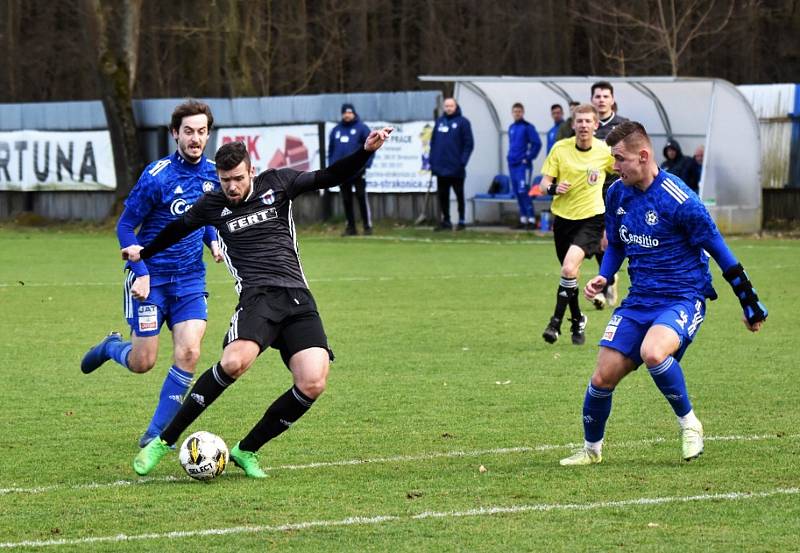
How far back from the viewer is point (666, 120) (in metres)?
24.6

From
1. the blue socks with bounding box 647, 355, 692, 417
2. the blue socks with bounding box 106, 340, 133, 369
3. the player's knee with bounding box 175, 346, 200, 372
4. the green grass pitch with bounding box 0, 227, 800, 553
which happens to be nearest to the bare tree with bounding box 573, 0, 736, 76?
the green grass pitch with bounding box 0, 227, 800, 553

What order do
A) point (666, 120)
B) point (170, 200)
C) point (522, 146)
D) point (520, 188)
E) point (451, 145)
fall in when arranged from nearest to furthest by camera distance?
1. point (170, 200)
2. point (451, 145)
3. point (522, 146)
4. point (520, 188)
5. point (666, 120)

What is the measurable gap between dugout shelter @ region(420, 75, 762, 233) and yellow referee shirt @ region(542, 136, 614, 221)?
895 cm

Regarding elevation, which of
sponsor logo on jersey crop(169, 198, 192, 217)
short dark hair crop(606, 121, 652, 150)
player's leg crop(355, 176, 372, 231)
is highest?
short dark hair crop(606, 121, 652, 150)

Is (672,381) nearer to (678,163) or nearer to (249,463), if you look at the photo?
(249,463)

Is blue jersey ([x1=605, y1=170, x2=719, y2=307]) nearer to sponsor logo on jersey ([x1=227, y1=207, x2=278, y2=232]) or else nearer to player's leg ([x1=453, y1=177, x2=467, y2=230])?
sponsor logo on jersey ([x1=227, y1=207, x2=278, y2=232])

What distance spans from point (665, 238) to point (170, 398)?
2857 mm

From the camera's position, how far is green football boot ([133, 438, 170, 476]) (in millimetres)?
6953

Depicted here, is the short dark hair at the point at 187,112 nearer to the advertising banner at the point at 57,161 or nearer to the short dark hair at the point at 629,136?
the short dark hair at the point at 629,136

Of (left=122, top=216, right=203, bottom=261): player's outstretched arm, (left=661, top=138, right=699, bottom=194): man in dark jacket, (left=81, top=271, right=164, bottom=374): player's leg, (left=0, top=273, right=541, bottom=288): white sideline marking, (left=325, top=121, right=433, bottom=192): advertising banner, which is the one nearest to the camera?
(left=122, top=216, right=203, bottom=261): player's outstretched arm

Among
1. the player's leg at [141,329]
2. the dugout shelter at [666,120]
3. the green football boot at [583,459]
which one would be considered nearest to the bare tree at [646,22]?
the dugout shelter at [666,120]

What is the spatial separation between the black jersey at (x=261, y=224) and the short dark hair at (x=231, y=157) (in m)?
0.21

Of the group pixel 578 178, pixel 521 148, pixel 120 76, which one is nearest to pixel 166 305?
pixel 578 178

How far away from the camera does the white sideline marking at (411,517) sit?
5.67 m
